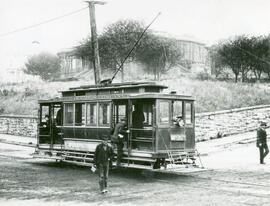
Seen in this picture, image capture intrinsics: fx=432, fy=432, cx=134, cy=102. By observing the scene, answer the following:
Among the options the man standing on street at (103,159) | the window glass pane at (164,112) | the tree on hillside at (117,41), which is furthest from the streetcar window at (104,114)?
the tree on hillside at (117,41)

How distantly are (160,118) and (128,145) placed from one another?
1333 mm

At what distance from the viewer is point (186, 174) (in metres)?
13.8

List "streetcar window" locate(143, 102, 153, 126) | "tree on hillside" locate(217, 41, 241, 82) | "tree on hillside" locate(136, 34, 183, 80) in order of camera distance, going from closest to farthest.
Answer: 1. "streetcar window" locate(143, 102, 153, 126)
2. "tree on hillside" locate(217, 41, 241, 82)
3. "tree on hillside" locate(136, 34, 183, 80)

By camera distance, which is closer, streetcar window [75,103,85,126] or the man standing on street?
the man standing on street

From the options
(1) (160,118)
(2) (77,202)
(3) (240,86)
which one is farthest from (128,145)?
(3) (240,86)

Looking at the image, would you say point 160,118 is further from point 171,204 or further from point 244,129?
point 244,129

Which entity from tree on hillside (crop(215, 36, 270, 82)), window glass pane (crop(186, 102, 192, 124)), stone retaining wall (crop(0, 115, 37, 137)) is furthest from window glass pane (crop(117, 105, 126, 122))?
tree on hillside (crop(215, 36, 270, 82))

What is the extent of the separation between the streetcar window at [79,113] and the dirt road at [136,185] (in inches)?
66.1

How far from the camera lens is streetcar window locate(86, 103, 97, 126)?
14.7 meters

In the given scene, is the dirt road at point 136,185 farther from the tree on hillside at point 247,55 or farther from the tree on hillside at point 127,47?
the tree on hillside at point 127,47

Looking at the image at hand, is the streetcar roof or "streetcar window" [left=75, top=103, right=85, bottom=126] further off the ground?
the streetcar roof

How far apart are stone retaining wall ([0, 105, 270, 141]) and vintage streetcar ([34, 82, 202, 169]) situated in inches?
272

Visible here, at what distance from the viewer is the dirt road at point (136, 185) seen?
9.19m

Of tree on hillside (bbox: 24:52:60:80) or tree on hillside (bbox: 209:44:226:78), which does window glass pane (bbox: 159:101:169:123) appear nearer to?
tree on hillside (bbox: 209:44:226:78)
